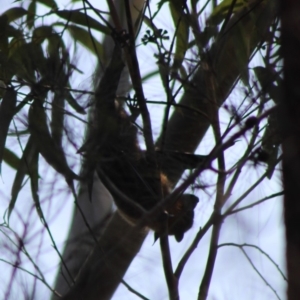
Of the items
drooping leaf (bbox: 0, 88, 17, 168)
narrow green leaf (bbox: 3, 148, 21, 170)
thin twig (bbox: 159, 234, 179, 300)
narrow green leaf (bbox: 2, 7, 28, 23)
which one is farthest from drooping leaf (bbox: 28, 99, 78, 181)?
narrow green leaf (bbox: 2, 7, 28, 23)

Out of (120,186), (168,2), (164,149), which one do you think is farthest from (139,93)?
(168,2)

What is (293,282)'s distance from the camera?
702mm

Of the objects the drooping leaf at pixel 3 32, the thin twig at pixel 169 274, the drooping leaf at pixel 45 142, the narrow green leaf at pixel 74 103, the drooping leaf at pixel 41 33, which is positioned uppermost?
the drooping leaf at pixel 3 32

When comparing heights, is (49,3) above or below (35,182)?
above

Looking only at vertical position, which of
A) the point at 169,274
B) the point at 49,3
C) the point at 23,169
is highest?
the point at 49,3

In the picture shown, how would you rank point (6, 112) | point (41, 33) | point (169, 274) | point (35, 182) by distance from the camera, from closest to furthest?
1. point (169, 274)
2. point (35, 182)
3. point (6, 112)
4. point (41, 33)

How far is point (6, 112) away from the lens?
1645mm

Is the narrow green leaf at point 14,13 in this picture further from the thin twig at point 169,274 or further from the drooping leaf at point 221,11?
the thin twig at point 169,274

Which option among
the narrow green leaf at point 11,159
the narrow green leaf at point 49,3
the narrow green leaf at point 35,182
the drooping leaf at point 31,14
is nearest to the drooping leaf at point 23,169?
the narrow green leaf at point 35,182

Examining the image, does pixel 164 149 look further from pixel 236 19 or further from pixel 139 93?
pixel 236 19

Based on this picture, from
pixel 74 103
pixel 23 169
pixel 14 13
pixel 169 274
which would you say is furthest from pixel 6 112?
pixel 169 274

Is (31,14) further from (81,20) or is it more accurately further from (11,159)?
(11,159)

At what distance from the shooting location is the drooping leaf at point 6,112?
5.33ft

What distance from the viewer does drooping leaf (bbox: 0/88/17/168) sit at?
1625 millimetres
